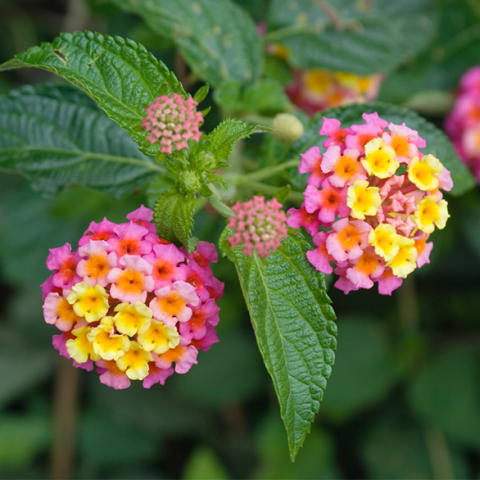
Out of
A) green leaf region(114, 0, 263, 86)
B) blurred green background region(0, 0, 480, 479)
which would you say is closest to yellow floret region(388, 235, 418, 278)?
green leaf region(114, 0, 263, 86)

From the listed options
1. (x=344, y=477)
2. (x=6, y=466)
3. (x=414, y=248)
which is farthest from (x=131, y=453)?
(x=414, y=248)

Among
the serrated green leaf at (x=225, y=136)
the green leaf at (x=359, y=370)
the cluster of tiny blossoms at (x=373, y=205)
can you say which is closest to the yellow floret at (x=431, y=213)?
the cluster of tiny blossoms at (x=373, y=205)

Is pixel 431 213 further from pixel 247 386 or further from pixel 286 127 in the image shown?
pixel 247 386

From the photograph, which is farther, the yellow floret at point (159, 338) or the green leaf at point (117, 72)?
the green leaf at point (117, 72)

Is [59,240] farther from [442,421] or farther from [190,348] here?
[442,421]

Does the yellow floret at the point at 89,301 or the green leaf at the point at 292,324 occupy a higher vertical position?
the yellow floret at the point at 89,301

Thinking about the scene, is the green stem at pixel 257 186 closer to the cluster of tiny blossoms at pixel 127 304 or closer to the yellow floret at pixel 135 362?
the cluster of tiny blossoms at pixel 127 304

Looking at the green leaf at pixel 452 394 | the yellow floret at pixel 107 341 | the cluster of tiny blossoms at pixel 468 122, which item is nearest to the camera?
the yellow floret at pixel 107 341

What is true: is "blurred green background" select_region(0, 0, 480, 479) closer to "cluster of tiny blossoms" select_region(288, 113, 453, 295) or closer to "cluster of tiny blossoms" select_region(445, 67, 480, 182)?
"cluster of tiny blossoms" select_region(445, 67, 480, 182)

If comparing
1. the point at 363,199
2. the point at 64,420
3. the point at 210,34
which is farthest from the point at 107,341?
the point at 64,420
